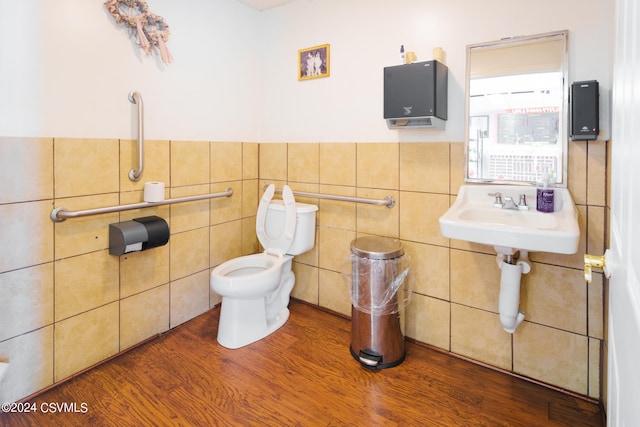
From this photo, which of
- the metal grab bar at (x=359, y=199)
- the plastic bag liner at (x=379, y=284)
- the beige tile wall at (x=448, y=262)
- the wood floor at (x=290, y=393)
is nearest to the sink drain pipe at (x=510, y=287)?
the beige tile wall at (x=448, y=262)

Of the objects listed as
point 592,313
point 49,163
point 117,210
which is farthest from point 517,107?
point 49,163

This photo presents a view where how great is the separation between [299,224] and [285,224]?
0.30 feet

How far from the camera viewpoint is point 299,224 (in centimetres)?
242

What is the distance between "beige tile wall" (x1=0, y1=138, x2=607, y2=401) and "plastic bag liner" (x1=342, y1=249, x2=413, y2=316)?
8.6 inches

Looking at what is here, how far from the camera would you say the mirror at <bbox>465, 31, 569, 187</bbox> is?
1.72 m

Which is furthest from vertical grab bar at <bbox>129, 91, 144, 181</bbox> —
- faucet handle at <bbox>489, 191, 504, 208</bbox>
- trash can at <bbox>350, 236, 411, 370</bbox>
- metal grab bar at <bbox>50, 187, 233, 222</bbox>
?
faucet handle at <bbox>489, 191, 504, 208</bbox>

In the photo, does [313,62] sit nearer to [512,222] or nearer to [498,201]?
[498,201]

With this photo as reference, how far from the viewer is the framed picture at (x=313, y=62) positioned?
244 centimetres

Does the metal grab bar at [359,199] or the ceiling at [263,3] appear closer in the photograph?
the metal grab bar at [359,199]

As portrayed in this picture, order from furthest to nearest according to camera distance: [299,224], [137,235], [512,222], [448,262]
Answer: [299,224]
[448,262]
[137,235]
[512,222]

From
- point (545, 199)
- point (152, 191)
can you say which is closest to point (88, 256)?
point (152, 191)

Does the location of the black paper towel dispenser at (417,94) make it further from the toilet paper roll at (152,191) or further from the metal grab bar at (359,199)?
the toilet paper roll at (152,191)

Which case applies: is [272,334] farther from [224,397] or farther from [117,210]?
[117,210]

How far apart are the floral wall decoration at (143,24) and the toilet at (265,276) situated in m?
1.06
